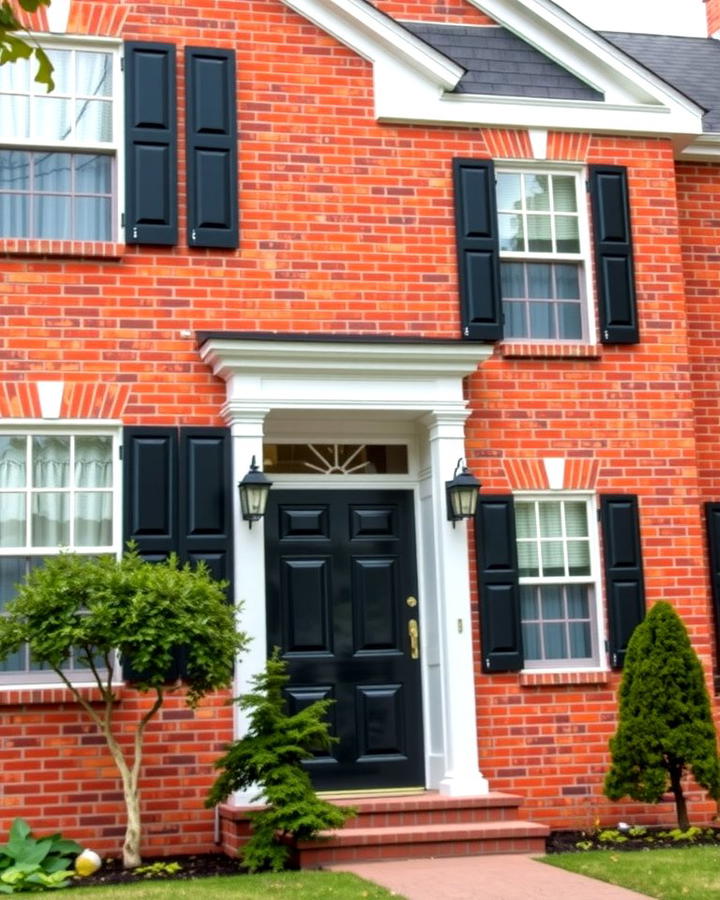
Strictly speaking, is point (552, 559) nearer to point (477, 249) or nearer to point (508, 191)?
point (477, 249)

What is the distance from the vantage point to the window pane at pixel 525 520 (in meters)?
10.8

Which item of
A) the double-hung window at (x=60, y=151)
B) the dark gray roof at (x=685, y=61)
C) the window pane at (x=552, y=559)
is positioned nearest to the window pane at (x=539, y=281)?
the window pane at (x=552, y=559)

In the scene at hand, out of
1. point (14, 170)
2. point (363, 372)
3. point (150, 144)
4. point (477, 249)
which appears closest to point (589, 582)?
point (363, 372)

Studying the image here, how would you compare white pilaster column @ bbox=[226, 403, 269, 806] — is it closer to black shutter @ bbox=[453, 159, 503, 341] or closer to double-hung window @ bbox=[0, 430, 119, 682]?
double-hung window @ bbox=[0, 430, 119, 682]

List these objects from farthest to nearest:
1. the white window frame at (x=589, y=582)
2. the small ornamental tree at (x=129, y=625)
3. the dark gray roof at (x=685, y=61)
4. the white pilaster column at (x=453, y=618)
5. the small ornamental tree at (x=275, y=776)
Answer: the dark gray roof at (x=685, y=61)
the white window frame at (x=589, y=582)
the white pilaster column at (x=453, y=618)
the small ornamental tree at (x=129, y=625)
the small ornamental tree at (x=275, y=776)

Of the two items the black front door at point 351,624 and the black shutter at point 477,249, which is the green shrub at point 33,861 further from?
the black shutter at point 477,249

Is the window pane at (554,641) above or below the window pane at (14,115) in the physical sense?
below

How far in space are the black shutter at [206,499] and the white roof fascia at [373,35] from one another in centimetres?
340

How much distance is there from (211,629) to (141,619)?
45cm

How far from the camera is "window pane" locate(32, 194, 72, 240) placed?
1021 cm

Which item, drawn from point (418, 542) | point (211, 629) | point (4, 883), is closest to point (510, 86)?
point (418, 542)

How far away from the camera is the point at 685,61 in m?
14.3

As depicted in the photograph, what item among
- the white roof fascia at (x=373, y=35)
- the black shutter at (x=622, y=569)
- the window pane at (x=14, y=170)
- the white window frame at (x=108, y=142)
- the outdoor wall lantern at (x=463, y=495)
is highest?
the white roof fascia at (x=373, y=35)

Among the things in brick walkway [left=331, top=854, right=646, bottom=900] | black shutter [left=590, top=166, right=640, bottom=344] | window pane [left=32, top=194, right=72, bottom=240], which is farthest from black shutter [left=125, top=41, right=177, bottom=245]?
brick walkway [left=331, top=854, right=646, bottom=900]
